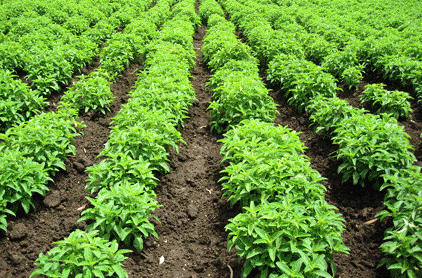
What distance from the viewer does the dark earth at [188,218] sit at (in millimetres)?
3377

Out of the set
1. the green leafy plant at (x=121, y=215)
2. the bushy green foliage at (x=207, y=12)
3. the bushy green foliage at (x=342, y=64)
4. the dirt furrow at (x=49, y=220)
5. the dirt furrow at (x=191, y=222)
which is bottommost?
the dirt furrow at (x=191, y=222)

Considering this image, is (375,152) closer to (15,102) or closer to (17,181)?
(17,181)

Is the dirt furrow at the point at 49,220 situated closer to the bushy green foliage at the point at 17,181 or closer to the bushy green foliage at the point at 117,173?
the bushy green foliage at the point at 17,181

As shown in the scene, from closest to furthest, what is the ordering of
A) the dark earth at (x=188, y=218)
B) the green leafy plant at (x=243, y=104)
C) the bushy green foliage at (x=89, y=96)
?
1. the dark earth at (x=188, y=218)
2. the green leafy plant at (x=243, y=104)
3. the bushy green foliage at (x=89, y=96)

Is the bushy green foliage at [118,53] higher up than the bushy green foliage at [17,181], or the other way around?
the bushy green foliage at [118,53]

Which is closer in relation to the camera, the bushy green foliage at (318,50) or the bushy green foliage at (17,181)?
the bushy green foliage at (17,181)

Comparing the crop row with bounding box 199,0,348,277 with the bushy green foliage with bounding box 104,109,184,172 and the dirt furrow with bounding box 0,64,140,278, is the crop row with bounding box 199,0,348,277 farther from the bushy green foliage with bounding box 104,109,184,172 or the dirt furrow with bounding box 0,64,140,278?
the dirt furrow with bounding box 0,64,140,278

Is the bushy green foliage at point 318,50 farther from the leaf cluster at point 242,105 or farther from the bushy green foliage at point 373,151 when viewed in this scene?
the bushy green foliage at point 373,151

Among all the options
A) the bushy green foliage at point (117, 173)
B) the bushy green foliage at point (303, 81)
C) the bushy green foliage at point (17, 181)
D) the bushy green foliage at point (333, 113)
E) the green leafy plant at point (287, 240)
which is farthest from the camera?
the bushy green foliage at point (303, 81)

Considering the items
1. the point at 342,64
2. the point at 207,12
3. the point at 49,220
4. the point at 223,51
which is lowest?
the point at 49,220

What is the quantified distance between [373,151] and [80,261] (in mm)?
4202

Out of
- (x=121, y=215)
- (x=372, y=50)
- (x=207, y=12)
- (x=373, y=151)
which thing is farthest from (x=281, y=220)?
(x=207, y=12)

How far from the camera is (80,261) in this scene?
2.80 m

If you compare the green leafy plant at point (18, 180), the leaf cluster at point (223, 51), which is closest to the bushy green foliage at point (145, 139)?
the green leafy plant at point (18, 180)
